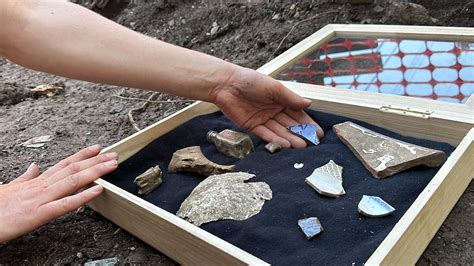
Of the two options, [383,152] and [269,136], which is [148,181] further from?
[383,152]

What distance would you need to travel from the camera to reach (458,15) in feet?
8.68

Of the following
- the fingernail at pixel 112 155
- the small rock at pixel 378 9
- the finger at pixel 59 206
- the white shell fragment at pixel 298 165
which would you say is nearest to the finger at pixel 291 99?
the white shell fragment at pixel 298 165

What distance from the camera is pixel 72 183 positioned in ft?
5.35

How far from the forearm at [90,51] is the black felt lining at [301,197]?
0.32 metres

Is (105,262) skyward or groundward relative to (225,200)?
groundward

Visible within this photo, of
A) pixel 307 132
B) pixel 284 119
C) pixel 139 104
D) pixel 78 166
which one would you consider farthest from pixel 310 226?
pixel 139 104

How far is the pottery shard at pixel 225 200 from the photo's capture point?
147cm

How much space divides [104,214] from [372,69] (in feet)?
3.79

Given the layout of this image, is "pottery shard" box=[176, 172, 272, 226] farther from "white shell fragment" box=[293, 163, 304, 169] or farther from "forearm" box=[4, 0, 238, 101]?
"forearm" box=[4, 0, 238, 101]

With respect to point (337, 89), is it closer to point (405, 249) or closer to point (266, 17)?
point (405, 249)

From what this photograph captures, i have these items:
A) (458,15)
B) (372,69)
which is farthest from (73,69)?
(458,15)

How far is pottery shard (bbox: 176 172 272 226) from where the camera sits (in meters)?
1.47

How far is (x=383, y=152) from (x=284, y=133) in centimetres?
38

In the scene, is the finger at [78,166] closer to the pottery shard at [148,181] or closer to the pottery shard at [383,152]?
the pottery shard at [148,181]
